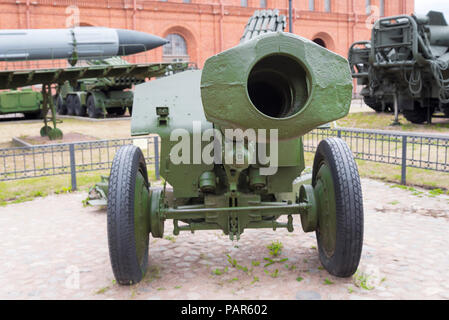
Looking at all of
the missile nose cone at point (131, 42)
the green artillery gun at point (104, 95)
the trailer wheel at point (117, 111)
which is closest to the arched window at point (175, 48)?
the trailer wheel at point (117, 111)

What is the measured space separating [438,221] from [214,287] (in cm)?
292

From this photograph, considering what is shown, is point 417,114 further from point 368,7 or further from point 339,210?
point 368,7

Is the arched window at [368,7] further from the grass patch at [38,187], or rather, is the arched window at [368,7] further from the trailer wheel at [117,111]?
the grass patch at [38,187]

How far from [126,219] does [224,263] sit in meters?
1.09

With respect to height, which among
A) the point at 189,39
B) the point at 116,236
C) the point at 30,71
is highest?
the point at 189,39

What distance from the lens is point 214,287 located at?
3.55 metres

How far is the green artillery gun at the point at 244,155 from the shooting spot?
2682mm

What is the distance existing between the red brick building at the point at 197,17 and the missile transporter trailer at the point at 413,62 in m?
17.2

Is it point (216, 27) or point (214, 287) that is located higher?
point (216, 27)

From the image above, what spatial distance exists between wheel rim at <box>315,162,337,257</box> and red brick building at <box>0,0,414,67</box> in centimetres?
2463

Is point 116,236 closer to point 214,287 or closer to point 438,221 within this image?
point 214,287

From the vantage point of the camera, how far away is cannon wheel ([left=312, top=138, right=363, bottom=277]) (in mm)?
3371

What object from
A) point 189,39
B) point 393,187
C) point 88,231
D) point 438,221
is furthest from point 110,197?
point 189,39

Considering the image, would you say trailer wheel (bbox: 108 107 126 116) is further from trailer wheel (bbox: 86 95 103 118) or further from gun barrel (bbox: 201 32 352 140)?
gun barrel (bbox: 201 32 352 140)
